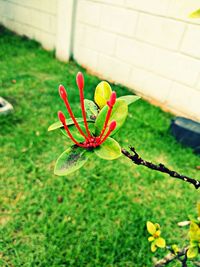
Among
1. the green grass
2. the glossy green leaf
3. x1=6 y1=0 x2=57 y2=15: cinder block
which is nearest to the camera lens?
the glossy green leaf

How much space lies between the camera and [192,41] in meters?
3.16

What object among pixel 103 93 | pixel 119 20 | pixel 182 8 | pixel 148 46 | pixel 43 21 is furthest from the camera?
pixel 43 21

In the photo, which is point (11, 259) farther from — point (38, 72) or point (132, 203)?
point (38, 72)

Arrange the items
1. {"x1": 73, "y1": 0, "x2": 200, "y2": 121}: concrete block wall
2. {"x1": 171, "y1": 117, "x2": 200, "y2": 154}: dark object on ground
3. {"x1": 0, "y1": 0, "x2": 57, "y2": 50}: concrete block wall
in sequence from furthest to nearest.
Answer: {"x1": 0, "y1": 0, "x2": 57, "y2": 50}: concrete block wall < {"x1": 73, "y1": 0, "x2": 200, "y2": 121}: concrete block wall < {"x1": 171, "y1": 117, "x2": 200, "y2": 154}: dark object on ground

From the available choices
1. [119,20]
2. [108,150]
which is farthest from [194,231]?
[119,20]

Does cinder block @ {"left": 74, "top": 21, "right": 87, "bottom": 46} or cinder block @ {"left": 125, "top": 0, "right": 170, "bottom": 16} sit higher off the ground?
cinder block @ {"left": 125, "top": 0, "right": 170, "bottom": 16}

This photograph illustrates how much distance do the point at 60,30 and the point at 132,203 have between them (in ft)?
10.4

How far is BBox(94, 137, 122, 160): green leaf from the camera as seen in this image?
66 cm

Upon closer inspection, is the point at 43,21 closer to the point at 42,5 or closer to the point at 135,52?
the point at 42,5

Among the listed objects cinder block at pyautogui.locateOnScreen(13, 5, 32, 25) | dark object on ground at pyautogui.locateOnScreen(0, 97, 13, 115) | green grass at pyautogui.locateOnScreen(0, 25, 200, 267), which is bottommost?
green grass at pyautogui.locateOnScreen(0, 25, 200, 267)

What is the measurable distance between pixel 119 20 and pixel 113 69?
2.25ft

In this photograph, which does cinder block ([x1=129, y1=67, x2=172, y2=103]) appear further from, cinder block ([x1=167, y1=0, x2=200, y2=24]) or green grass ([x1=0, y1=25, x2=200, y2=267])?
cinder block ([x1=167, y1=0, x2=200, y2=24])

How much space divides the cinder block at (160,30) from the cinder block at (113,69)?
→ 0.51 m

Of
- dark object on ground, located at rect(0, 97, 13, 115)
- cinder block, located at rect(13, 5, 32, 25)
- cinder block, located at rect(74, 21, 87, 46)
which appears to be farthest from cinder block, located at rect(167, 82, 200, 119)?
cinder block, located at rect(13, 5, 32, 25)
